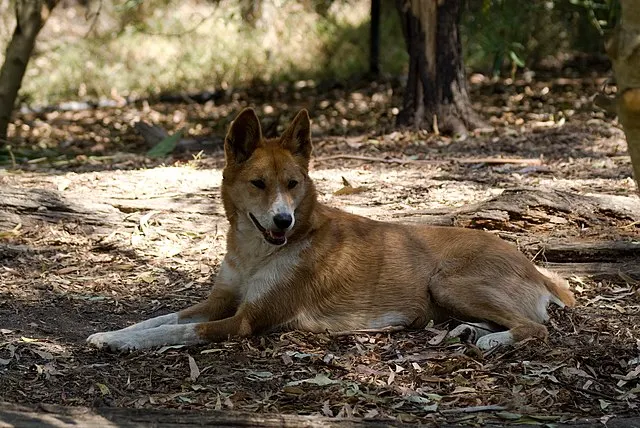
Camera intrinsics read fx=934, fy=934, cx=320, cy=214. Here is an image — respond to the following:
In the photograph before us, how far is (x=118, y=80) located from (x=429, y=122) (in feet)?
22.0

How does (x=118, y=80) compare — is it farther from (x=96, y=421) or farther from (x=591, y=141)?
Answer: (x=96, y=421)

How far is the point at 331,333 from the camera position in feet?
16.8

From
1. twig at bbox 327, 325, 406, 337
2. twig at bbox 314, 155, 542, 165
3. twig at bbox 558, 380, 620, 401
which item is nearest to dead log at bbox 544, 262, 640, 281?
twig at bbox 327, 325, 406, 337

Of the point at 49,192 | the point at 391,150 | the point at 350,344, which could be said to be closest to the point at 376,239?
the point at 350,344

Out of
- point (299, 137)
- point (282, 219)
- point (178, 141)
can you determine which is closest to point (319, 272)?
point (282, 219)

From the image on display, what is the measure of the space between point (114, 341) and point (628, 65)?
9.95ft

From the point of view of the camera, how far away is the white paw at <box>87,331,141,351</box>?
186 inches

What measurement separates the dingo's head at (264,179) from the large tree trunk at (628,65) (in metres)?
2.49

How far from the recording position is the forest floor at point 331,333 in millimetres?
4191

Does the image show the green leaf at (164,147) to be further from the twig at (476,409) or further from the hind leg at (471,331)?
the twig at (476,409)

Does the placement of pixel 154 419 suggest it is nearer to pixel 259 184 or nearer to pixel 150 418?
pixel 150 418

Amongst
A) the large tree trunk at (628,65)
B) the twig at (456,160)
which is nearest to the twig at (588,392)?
the large tree trunk at (628,65)

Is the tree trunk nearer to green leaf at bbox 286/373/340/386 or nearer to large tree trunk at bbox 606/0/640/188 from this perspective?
green leaf at bbox 286/373/340/386

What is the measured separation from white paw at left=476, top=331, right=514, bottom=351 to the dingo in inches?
1.6
